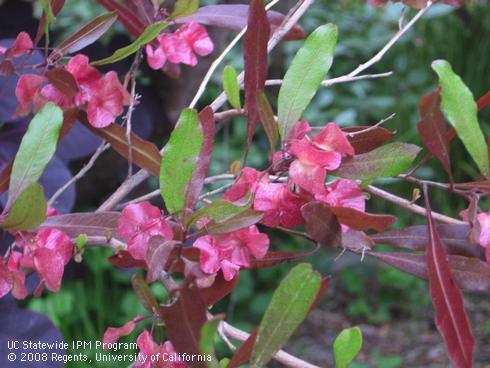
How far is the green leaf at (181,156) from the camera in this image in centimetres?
62

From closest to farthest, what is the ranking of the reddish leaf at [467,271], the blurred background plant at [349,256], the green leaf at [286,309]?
the green leaf at [286,309], the reddish leaf at [467,271], the blurred background plant at [349,256]

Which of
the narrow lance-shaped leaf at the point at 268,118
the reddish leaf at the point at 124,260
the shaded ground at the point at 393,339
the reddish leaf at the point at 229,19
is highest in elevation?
the reddish leaf at the point at 229,19

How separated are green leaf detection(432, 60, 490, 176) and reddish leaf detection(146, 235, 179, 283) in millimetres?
268

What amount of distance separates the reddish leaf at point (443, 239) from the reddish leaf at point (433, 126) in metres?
0.06

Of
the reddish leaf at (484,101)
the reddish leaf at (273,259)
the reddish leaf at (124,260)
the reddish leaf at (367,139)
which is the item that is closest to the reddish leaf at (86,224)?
the reddish leaf at (124,260)

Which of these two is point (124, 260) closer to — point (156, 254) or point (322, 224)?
point (156, 254)

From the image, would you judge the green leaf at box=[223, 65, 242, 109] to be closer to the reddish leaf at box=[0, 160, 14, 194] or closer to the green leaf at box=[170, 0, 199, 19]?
the green leaf at box=[170, 0, 199, 19]

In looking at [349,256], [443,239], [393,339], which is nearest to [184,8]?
[443,239]

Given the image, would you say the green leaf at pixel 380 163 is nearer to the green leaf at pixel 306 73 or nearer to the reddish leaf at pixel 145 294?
the green leaf at pixel 306 73

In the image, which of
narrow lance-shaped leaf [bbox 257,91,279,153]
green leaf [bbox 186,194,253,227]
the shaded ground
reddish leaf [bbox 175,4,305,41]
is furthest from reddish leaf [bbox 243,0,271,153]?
the shaded ground

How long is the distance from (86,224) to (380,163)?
11.9 inches

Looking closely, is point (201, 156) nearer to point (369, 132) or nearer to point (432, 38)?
point (369, 132)

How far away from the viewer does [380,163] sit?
0.64 metres

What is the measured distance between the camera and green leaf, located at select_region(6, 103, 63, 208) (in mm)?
630
